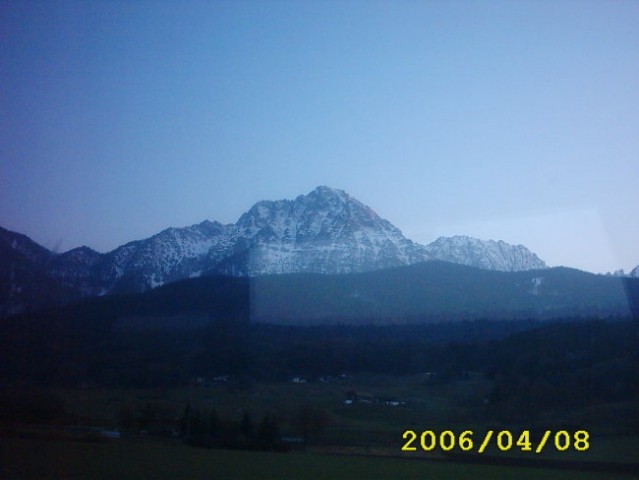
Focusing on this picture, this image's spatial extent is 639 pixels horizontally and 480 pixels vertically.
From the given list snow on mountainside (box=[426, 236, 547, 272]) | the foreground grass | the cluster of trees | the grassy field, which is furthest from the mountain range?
the foreground grass

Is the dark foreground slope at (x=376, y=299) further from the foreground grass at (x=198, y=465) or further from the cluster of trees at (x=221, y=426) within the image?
the foreground grass at (x=198, y=465)

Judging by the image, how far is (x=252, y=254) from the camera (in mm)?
91688

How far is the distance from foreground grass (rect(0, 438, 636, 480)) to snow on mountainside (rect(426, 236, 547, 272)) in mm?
86561

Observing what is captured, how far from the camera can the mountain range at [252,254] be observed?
4620 cm

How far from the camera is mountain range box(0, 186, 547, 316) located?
46.2 meters

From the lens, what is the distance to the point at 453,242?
137875 millimetres

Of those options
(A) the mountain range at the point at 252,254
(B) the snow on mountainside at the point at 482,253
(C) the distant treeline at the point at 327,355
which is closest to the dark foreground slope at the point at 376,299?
(C) the distant treeline at the point at 327,355

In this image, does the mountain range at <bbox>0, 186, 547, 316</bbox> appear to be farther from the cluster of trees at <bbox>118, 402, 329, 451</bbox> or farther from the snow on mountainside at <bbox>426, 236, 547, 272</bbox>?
the cluster of trees at <bbox>118, 402, 329, 451</bbox>

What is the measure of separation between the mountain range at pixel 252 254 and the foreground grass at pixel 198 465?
71.1ft

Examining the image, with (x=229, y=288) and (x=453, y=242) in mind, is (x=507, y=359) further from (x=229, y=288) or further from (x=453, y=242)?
(x=453, y=242)

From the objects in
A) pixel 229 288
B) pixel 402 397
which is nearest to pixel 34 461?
pixel 402 397

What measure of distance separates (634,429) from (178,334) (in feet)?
82.2

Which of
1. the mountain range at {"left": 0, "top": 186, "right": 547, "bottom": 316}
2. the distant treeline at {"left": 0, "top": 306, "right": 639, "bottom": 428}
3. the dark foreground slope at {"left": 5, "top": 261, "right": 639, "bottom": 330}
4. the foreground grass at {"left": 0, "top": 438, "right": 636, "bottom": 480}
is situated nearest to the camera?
the foreground grass at {"left": 0, "top": 438, "right": 636, "bottom": 480}

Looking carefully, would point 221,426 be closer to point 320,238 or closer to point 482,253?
point 482,253
